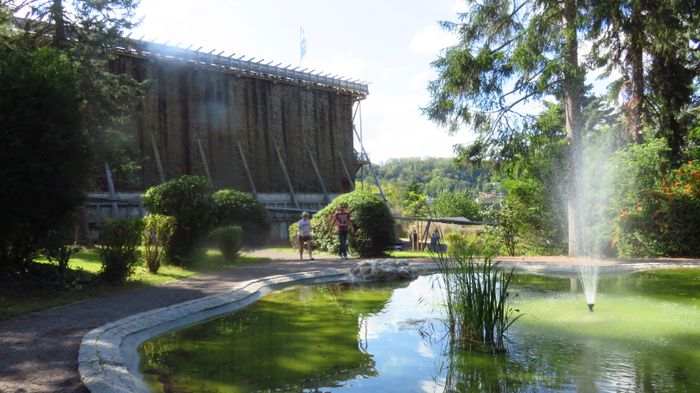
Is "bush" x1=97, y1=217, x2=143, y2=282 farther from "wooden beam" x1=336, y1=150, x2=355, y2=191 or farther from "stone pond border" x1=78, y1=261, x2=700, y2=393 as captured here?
"wooden beam" x1=336, y1=150, x2=355, y2=191

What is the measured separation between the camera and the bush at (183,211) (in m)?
12.4

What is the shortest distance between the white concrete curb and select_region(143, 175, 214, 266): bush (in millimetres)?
3521

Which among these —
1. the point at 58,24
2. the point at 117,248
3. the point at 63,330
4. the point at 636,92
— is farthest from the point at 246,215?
the point at 636,92

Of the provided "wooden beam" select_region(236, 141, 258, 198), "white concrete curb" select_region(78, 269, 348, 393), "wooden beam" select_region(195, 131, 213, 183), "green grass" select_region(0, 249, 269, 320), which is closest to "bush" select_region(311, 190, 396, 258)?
"green grass" select_region(0, 249, 269, 320)

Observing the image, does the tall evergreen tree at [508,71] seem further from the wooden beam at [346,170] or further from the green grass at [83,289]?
the wooden beam at [346,170]

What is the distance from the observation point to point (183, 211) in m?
12.4

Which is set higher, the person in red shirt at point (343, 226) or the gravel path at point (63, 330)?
the person in red shirt at point (343, 226)

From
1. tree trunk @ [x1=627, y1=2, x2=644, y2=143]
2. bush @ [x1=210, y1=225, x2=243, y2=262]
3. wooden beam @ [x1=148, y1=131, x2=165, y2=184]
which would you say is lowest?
bush @ [x1=210, y1=225, x2=243, y2=262]

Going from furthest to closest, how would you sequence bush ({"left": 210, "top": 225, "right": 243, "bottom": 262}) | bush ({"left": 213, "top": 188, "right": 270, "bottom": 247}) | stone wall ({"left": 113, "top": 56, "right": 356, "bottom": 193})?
stone wall ({"left": 113, "top": 56, "right": 356, "bottom": 193}) → bush ({"left": 213, "top": 188, "right": 270, "bottom": 247}) → bush ({"left": 210, "top": 225, "right": 243, "bottom": 262})

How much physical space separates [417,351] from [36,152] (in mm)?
6957

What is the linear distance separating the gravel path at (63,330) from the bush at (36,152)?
1.92m

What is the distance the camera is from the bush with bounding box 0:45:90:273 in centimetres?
810

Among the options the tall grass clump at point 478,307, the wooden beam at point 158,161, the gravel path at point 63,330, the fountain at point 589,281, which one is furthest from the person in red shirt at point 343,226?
the wooden beam at point 158,161

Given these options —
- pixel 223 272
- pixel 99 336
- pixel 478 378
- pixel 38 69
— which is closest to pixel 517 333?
pixel 478 378
